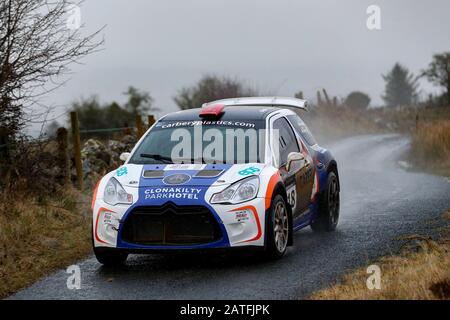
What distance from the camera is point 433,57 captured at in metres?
79.1

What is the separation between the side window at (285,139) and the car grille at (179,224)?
151cm

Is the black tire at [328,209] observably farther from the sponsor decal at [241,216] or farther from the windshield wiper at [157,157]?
the sponsor decal at [241,216]

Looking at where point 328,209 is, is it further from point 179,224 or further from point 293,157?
point 179,224

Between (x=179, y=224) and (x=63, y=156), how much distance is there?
23.3 feet

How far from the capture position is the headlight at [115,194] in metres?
9.62

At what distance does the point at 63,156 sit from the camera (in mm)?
16109

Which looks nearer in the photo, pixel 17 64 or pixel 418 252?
→ pixel 418 252

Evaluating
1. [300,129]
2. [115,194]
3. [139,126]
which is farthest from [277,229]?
[139,126]

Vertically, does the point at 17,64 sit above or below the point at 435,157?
above

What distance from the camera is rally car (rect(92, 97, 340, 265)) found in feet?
31.0

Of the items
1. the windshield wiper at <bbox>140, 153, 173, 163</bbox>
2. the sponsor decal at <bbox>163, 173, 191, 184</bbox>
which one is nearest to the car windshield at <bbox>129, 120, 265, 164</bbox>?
the windshield wiper at <bbox>140, 153, 173, 163</bbox>
